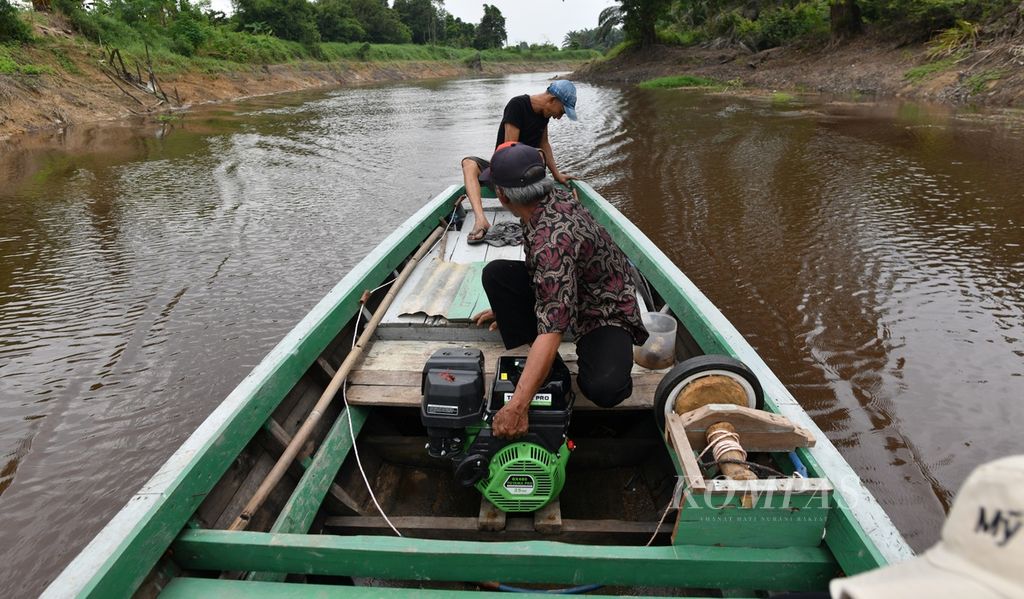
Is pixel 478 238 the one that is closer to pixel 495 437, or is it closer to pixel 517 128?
pixel 517 128

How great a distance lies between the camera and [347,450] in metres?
2.50

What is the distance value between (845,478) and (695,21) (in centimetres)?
4470

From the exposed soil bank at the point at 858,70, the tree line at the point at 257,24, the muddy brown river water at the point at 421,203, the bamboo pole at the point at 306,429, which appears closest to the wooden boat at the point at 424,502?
the bamboo pole at the point at 306,429

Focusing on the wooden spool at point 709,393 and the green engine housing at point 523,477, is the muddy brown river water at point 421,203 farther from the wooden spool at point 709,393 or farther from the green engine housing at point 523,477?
the green engine housing at point 523,477

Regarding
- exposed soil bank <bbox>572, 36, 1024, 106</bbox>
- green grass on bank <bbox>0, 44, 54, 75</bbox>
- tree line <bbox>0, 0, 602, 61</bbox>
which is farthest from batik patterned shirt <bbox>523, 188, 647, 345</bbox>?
tree line <bbox>0, 0, 602, 61</bbox>

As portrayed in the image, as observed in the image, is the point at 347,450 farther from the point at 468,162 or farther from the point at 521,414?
the point at 468,162

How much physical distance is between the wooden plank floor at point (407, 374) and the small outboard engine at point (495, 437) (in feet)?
1.24

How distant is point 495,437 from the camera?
7.00 ft

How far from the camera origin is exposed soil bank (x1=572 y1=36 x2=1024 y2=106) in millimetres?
14414

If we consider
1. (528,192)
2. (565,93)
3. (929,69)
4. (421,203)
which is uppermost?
(929,69)

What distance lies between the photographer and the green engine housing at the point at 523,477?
2.15 m

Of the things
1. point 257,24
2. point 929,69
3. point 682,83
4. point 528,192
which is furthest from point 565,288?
point 257,24

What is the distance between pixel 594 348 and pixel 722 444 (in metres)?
0.69

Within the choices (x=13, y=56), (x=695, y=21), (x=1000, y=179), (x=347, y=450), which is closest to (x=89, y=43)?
(x=13, y=56)
